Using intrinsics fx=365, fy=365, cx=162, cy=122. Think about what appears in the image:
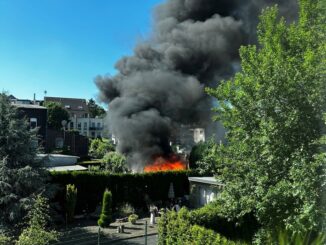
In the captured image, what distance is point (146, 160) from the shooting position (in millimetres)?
32656

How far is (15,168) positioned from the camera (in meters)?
14.8

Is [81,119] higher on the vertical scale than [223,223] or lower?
higher

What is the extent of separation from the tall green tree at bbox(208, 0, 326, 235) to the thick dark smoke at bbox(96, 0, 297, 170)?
73.7ft

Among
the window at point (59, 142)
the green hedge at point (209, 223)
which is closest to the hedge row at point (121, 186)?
the green hedge at point (209, 223)

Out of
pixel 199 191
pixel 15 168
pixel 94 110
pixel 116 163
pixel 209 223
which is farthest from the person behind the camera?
pixel 94 110

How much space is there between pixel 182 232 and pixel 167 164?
20.2 m

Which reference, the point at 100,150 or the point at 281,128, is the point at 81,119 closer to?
the point at 100,150

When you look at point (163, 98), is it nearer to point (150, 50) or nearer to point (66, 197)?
point (150, 50)

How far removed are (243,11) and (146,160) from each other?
17852 mm

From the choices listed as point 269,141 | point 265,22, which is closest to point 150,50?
point 265,22

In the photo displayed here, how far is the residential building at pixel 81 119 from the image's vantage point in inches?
3408

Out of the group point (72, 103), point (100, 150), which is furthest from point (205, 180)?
point (72, 103)

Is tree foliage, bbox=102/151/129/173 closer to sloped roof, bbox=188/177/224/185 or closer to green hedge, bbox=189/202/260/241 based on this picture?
sloped roof, bbox=188/177/224/185

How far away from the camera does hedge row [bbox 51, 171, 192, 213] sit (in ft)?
65.2
